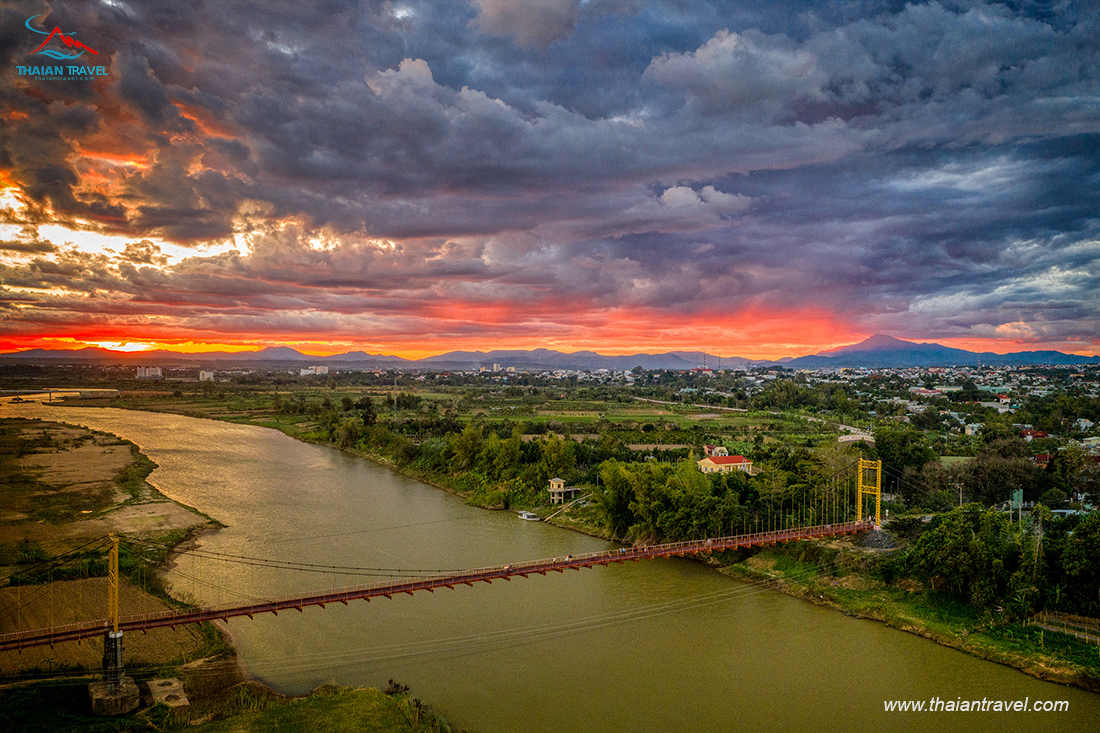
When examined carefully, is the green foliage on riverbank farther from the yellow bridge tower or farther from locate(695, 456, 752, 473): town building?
locate(695, 456, 752, 473): town building

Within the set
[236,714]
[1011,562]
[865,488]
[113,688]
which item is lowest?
[236,714]

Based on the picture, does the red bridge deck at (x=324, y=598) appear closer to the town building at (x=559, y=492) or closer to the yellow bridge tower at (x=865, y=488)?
the yellow bridge tower at (x=865, y=488)

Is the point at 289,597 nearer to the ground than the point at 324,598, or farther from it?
nearer to the ground

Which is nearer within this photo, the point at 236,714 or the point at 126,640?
the point at 236,714

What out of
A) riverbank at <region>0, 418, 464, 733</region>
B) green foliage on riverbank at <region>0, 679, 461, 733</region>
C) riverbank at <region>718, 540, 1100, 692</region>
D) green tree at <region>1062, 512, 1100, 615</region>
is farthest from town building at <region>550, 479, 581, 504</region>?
→ green tree at <region>1062, 512, 1100, 615</region>

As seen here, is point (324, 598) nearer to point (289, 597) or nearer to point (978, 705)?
point (289, 597)

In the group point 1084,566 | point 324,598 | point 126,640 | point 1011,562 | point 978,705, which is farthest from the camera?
point 1011,562

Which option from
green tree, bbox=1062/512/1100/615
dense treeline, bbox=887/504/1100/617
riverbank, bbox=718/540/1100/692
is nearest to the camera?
riverbank, bbox=718/540/1100/692

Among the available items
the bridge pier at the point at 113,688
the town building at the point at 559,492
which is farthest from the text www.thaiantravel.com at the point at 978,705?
the town building at the point at 559,492

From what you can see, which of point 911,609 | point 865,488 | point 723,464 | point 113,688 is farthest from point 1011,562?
point 113,688
